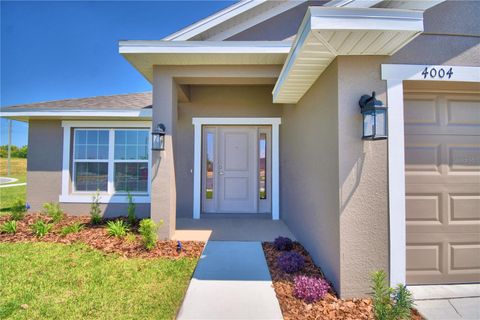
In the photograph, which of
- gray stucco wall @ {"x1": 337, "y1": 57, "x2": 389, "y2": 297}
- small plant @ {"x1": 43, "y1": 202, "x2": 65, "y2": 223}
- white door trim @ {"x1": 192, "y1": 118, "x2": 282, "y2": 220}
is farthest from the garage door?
small plant @ {"x1": 43, "y1": 202, "x2": 65, "y2": 223}

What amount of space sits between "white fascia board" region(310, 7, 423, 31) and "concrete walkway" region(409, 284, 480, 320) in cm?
283

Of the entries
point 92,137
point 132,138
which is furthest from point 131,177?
point 92,137

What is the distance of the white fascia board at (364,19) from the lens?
2057 mm

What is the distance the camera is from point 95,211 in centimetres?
579

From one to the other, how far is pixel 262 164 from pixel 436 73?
4.26 m

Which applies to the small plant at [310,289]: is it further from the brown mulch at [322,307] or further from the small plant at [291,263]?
the small plant at [291,263]

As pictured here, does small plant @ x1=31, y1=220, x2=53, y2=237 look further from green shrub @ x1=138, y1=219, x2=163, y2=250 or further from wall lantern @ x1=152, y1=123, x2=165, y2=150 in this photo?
wall lantern @ x1=152, y1=123, x2=165, y2=150

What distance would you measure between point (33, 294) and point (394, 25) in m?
4.87

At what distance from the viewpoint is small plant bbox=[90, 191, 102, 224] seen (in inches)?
221

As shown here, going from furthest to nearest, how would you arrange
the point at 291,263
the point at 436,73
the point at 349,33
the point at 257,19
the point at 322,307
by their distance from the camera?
the point at 257,19 → the point at 291,263 → the point at 436,73 → the point at 322,307 → the point at 349,33

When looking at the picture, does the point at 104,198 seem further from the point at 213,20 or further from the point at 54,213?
the point at 213,20

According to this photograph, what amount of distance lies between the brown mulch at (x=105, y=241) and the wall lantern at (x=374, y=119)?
3.11 m

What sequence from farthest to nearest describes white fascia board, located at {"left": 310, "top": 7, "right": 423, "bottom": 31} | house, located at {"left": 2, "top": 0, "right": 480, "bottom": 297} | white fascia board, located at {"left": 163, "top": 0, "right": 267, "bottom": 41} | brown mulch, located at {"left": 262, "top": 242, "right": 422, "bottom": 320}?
white fascia board, located at {"left": 163, "top": 0, "right": 267, "bottom": 41} < house, located at {"left": 2, "top": 0, "right": 480, "bottom": 297} < brown mulch, located at {"left": 262, "top": 242, "right": 422, "bottom": 320} < white fascia board, located at {"left": 310, "top": 7, "right": 423, "bottom": 31}

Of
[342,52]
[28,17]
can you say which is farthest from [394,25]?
[28,17]
